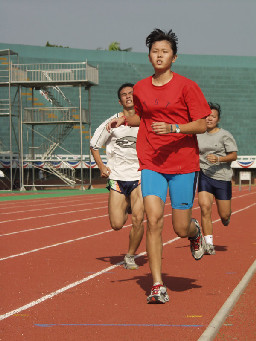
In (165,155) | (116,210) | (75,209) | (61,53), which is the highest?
(61,53)

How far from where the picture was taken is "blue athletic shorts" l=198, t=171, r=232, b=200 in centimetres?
1035

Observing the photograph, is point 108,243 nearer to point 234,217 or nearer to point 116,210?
point 116,210

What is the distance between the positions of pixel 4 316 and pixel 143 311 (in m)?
1.14

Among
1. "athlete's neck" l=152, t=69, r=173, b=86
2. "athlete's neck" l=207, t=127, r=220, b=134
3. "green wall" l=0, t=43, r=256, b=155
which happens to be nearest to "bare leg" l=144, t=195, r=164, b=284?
"athlete's neck" l=152, t=69, r=173, b=86

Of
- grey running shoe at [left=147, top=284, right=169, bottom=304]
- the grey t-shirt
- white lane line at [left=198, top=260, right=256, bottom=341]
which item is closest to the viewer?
white lane line at [left=198, top=260, right=256, bottom=341]

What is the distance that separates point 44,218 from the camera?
18.1 m

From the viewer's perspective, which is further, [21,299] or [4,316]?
[21,299]

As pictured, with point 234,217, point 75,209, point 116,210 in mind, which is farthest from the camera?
point 75,209

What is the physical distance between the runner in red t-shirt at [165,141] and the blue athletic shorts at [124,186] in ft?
7.10

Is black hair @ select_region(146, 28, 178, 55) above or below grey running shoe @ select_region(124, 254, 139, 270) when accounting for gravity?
above

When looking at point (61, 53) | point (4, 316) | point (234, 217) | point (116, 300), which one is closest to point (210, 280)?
point (116, 300)

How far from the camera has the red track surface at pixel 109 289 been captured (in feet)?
17.5

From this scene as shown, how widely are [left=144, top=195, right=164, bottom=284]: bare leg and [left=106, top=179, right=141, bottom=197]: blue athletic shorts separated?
7.56 ft

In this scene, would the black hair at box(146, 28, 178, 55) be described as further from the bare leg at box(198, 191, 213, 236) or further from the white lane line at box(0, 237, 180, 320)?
the bare leg at box(198, 191, 213, 236)
